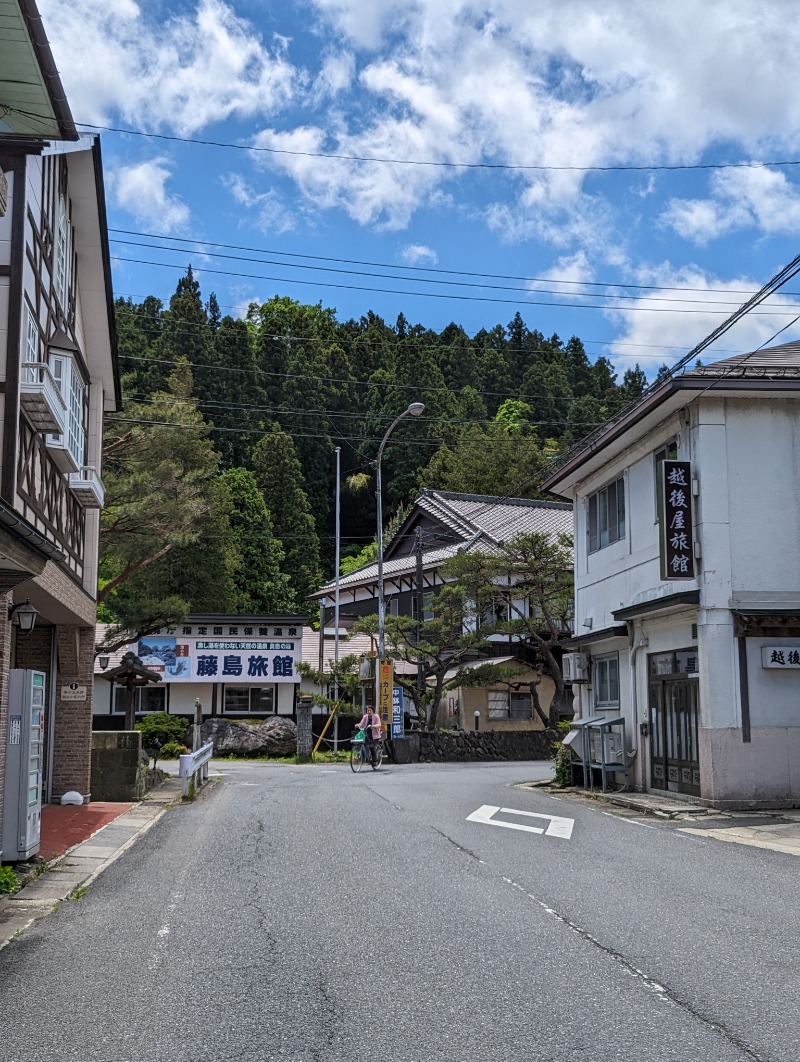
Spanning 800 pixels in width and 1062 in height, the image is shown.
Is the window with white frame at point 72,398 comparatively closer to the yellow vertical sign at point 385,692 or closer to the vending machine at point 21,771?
the vending machine at point 21,771

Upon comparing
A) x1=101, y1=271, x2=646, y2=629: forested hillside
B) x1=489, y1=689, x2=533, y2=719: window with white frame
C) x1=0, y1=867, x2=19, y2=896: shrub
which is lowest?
x1=0, y1=867, x2=19, y2=896: shrub

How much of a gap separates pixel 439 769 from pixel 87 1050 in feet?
77.4

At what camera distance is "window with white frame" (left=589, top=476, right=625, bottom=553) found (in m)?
22.0

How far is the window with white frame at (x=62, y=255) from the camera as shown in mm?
15805

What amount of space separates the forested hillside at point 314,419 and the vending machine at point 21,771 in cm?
3217

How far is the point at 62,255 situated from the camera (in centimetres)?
1641

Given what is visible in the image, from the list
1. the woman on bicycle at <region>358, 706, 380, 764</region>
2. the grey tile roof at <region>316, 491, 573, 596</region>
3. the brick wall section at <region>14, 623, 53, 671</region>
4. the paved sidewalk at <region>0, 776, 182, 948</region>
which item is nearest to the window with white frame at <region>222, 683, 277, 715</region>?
the grey tile roof at <region>316, 491, 573, 596</region>

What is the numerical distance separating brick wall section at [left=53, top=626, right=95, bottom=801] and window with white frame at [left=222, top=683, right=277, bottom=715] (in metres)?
→ 23.1

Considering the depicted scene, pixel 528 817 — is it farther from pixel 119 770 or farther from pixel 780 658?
pixel 119 770

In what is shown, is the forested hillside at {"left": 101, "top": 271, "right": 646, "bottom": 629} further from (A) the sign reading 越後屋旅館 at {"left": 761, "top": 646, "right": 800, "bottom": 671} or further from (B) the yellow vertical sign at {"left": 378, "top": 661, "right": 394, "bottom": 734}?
(A) the sign reading 越後屋旅館 at {"left": 761, "top": 646, "right": 800, "bottom": 671}

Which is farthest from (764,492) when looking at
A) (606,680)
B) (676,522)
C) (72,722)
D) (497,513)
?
(497,513)

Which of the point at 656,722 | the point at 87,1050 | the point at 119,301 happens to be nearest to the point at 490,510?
the point at 656,722

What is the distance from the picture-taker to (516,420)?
2719 inches

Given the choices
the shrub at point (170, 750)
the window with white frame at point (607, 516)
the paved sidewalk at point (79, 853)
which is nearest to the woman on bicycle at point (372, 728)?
the shrub at point (170, 750)
